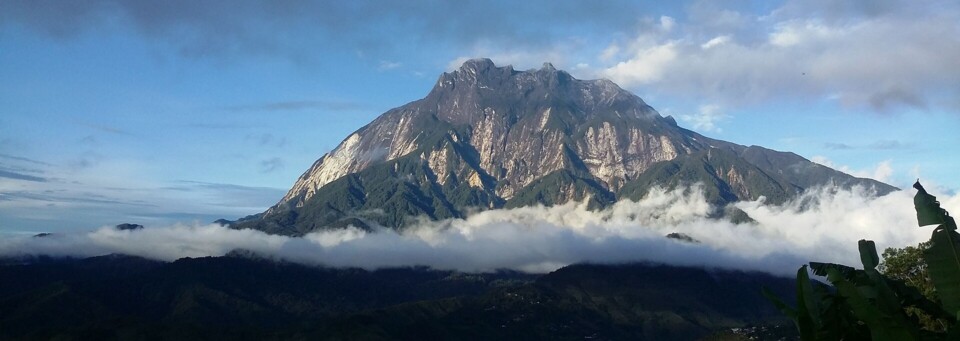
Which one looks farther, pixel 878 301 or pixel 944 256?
pixel 878 301

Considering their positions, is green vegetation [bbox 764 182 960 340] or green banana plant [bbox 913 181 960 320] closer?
green vegetation [bbox 764 182 960 340]

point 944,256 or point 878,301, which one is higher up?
point 944,256

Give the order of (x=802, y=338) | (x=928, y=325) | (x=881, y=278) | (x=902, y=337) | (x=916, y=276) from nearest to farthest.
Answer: (x=902, y=337) < (x=802, y=338) < (x=881, y=278) < (x=928, y=325) < (x=916, y=276)

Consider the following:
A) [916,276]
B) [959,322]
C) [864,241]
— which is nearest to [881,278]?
[864,241]

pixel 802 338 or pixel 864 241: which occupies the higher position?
pixel 864 241

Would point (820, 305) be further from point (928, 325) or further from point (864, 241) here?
point (928, 325)

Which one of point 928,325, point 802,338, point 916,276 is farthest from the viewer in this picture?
point 916,276

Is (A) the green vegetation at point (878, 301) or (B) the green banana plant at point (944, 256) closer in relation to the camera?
(A) the green vegetation at point (878, 301)

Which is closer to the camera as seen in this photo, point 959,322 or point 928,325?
point 959,322

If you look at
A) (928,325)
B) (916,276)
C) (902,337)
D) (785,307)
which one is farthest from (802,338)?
(916,276)

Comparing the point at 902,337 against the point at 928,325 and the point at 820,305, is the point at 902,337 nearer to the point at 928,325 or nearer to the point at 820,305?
the point at 820,305
